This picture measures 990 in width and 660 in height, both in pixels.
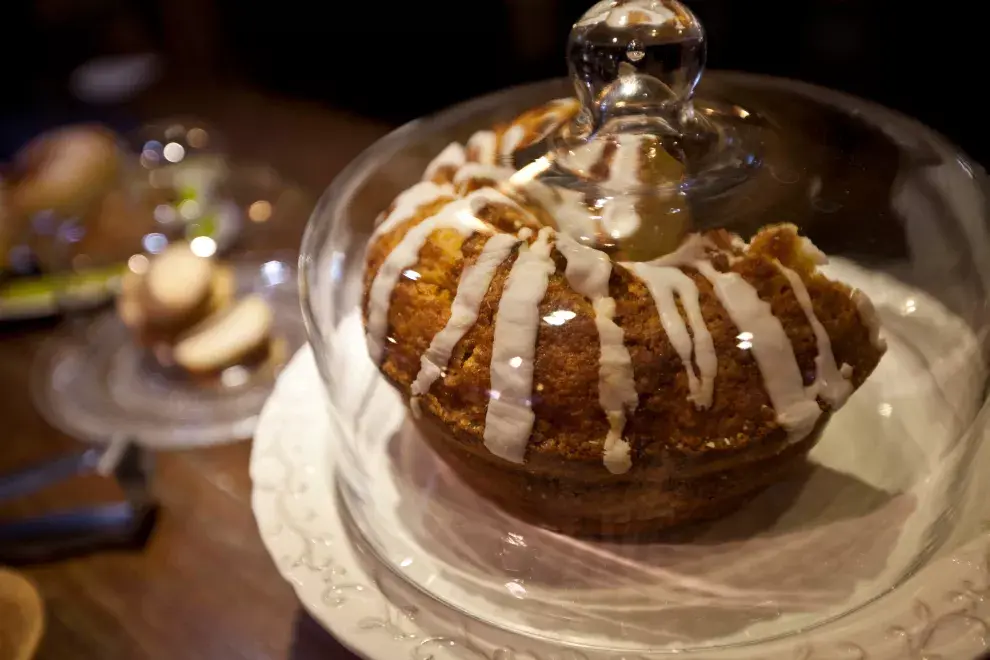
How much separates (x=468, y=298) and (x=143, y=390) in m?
0.78

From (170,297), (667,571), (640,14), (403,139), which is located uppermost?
(640,14)

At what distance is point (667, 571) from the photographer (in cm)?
75

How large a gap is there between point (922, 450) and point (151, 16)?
279cm

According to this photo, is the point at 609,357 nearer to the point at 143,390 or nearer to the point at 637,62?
the point at 637,62

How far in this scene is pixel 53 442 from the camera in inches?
46.5

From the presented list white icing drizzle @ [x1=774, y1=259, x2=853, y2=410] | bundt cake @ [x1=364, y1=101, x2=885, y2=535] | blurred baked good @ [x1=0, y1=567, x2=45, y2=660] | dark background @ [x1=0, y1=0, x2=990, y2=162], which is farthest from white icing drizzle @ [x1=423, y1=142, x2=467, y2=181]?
dark background @ [x1=0, y1=0, x2=990, y2=162]

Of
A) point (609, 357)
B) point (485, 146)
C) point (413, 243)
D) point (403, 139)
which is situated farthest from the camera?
point (403, 139)

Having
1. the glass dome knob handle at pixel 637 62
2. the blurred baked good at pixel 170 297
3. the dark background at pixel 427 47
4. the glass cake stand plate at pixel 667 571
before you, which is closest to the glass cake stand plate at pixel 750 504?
the glass cake stand plate at pixel 667 571

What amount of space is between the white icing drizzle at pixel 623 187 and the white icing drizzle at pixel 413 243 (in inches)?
3.6

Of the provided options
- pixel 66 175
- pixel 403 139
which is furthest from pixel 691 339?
pixel 66 175

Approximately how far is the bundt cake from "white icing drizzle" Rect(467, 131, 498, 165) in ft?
0.23

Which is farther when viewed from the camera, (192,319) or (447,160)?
(192,319)

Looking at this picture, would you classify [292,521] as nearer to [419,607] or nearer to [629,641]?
[419,607]

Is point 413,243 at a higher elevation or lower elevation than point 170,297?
higher
